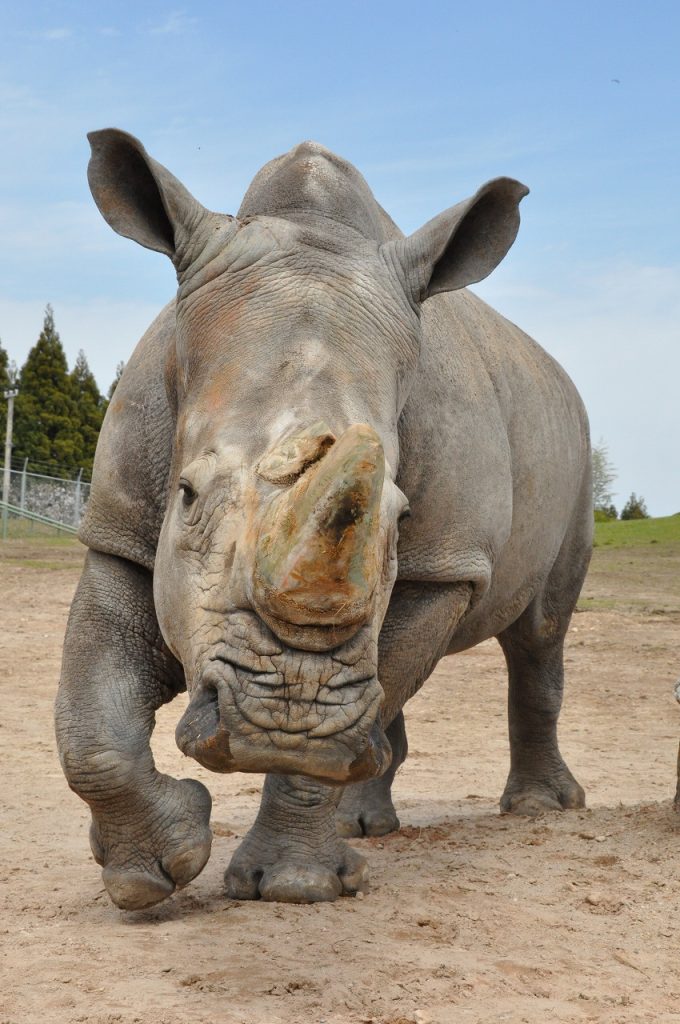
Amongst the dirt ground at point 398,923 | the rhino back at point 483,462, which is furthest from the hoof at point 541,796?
the rhino back at point 483,462

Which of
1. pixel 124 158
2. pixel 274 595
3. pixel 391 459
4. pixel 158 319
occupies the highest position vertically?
pixel 124 158

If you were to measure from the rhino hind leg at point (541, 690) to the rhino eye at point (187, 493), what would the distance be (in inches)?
150

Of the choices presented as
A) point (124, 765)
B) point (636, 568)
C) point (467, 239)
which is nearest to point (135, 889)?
point (124, 765)

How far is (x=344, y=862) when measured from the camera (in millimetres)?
5020

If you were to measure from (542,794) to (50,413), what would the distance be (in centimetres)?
2629

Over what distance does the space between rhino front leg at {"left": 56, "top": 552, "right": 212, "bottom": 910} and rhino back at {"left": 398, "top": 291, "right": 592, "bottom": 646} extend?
1.04 meters

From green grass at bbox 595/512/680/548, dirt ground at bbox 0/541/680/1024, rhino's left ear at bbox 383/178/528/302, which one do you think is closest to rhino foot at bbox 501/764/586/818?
dirt ground at bbox 0/541/680/1024

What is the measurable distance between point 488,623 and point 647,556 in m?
20.3

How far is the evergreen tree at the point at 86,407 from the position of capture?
32.5m

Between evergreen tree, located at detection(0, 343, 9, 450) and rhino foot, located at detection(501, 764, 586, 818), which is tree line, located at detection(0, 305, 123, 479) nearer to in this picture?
evergreen tree, located at detection(0, 343, 9, 450)

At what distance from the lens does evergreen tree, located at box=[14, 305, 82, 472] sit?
→ 104 feet

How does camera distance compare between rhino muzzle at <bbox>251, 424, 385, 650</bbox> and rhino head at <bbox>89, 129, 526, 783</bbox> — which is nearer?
→ rhino muzzle at <bbox>251, 424, 385, 650</bbox>

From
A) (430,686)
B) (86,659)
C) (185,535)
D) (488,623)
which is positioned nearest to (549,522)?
(488,623)

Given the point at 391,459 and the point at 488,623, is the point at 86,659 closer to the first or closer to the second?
the point at 391,459
